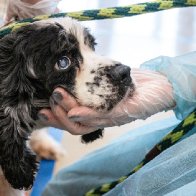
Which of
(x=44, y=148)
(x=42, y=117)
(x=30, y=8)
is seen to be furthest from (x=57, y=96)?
(x=44, y=148)

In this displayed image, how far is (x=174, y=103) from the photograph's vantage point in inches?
38.8

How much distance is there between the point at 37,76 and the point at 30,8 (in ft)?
2.11

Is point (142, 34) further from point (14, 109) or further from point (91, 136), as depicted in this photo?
point (14, 109)

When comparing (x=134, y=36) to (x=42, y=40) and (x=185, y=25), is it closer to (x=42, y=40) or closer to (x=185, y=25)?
(x=185, y=25)

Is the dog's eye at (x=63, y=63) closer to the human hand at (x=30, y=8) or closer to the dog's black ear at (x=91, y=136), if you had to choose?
the dog's black ear at (x=91, y=136)

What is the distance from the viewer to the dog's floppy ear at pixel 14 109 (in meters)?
1.03

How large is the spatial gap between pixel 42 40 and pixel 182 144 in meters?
0.44

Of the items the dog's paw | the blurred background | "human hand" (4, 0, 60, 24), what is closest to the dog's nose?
"human hand" (4, 0, 60, 24)

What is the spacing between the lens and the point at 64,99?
38.2 inches

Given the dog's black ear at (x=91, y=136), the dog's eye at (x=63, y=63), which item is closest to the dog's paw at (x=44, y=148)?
the dog's black ear at (x=91, y=136)

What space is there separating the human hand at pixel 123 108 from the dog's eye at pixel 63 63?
64 millimetres

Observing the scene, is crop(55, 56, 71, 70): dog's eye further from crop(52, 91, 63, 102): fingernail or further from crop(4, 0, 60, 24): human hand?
crop(4, 0, 60, 24): human hand

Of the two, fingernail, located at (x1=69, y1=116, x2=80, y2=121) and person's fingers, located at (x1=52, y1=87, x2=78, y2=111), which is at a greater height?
person's fingers, located at (x1=52, y1=87, x2=78, y2=111)

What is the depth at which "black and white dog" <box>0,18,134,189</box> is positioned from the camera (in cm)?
100
